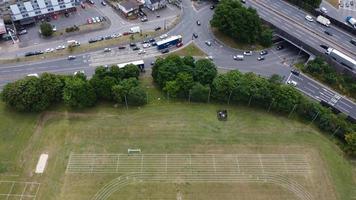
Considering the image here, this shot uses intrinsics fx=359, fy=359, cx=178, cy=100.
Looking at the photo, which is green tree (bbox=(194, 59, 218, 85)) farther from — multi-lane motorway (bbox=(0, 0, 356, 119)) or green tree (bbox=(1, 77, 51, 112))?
green tree (bbox=(1, 77, 51, 112))

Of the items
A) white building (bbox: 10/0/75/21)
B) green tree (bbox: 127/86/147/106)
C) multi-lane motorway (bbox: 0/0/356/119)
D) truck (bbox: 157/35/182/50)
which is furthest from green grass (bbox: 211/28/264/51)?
white building (bbox: 10/0/75/21)

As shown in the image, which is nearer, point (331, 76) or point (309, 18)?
point (331, 76)

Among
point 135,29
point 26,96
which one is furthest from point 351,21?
point 26,96

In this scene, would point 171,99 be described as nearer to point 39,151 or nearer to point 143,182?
point 143,182

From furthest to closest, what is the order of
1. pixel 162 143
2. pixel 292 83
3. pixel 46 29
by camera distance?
pixel 46 29
pixel 292 83
pixel 162 143

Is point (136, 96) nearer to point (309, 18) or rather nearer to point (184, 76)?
point (184, 76)
